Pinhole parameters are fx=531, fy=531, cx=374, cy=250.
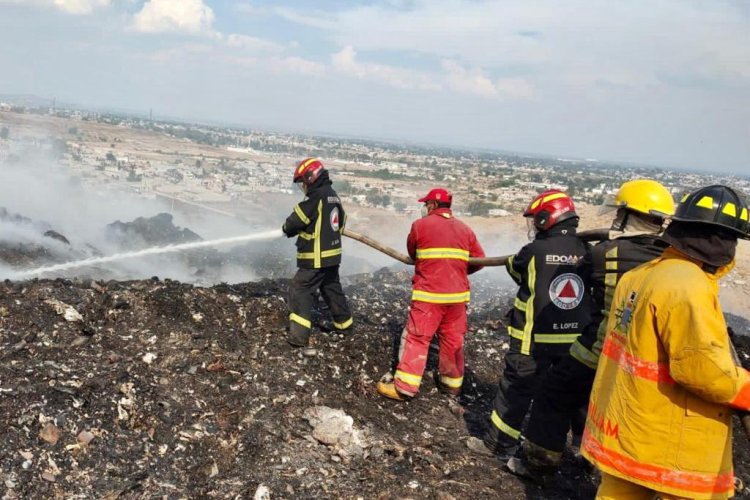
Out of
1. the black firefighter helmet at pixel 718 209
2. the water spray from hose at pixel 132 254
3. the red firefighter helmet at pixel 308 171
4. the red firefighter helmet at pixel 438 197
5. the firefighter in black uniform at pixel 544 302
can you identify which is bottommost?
the water spray from hose at pixel 132 254

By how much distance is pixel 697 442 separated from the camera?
2141mm

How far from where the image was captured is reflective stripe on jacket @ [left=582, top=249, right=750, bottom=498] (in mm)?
Result: 1998

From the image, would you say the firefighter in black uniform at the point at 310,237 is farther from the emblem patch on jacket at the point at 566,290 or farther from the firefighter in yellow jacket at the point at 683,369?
the firefighter in yellow jacket at the point at 683,369

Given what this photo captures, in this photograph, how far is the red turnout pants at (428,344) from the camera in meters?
4.89

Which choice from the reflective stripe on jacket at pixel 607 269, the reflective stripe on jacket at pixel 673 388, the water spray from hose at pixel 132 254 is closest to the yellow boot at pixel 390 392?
the reflective stripe on jacket at pixel 607 269

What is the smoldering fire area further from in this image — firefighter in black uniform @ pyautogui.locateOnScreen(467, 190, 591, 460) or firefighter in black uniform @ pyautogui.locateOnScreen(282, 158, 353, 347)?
firefighter in black uniform @ pyautogui.locateOnScreen(467, 190, 591, 460)

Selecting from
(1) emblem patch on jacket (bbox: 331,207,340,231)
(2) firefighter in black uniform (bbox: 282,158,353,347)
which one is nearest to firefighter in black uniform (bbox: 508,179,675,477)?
(2) firefighter in black uniform (bbox: 282,158,353,347)

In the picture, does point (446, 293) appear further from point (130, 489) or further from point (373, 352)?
point (130, 489)

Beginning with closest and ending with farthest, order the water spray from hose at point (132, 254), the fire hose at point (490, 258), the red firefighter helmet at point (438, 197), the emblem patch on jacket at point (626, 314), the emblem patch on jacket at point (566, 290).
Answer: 1. the emblem patch on jacket at point (626, 314)
2. the emblem patch on jacket at point (566, 290)
3. the fire hose at point (490, 258)
4. the red firefighter helmet at point (438, 197)
5. the water spray from hose at point (132, 254)

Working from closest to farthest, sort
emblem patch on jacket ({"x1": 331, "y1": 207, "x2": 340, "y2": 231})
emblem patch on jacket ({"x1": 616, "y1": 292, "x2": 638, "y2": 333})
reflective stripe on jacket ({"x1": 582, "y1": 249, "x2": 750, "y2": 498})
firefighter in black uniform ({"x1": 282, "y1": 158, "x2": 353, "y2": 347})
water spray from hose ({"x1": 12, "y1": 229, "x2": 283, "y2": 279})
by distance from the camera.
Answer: reflective stripe on jacket ({"x1": 582, "y1": 249, "x2": 750, "y2": 498}), emblem patch on jacket ({"x1": 616, "y1": 292, "x2": 638, "y2": 333}), firefighter in black uniform ({"x1": 282, "y1": 158, "x2": 353, "y2": 347}), emblem patch on jacket ({"x1": 331, "y1": 207, "x2": 340, "y2": 231}), water spray from hose ({"x1": 12, "y1": 229, "x2": 283, "y2": 279})

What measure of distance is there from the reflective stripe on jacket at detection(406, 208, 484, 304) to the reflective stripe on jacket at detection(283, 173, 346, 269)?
1009 millimetres

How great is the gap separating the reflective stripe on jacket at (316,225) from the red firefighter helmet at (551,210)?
2.24 meters

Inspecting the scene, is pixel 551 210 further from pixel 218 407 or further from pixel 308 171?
pixel 218 407

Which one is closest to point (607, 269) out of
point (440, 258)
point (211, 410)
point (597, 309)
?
point (597, 309)
